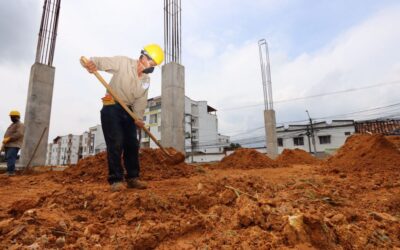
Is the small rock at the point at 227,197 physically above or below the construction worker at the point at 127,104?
below

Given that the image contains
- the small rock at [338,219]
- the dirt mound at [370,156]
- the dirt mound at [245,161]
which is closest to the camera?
the small rock at [338,219]

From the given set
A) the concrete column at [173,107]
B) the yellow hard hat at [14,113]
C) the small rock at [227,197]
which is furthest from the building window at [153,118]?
the small rock at [227,197]

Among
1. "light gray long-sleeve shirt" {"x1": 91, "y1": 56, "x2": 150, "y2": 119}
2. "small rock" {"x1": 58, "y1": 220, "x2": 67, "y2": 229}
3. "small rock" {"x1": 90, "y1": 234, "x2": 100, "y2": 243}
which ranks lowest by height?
"small rock" {"x1": 90, "y1": 234, "x2": 100, "y2": 243}

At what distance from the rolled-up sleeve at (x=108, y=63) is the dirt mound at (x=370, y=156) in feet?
12.9

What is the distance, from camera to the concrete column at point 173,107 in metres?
5.84

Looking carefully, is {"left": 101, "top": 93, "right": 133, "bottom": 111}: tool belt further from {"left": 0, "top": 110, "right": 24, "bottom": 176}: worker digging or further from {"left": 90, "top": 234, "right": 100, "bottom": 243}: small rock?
{"left": 0, "top": 110, "right": 24, "bottom": 176}: worker digging

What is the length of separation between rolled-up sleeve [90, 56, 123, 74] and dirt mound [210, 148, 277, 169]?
13.3 feet

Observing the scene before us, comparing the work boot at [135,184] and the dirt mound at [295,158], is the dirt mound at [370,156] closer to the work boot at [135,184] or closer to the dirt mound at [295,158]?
the dirt mound at [295,158]

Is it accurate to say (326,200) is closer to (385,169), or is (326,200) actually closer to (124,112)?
(124,112)

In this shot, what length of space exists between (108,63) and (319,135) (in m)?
28.5

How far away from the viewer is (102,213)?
1614 mm

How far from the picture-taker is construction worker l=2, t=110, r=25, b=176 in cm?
468

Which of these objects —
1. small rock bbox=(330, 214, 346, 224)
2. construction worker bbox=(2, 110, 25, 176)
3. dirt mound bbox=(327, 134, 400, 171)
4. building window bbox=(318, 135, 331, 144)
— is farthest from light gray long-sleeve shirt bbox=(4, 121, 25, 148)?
building window bbox=(318, 135, 331, 144)

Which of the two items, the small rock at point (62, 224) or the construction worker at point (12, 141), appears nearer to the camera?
the small rock at point (62, 224)
